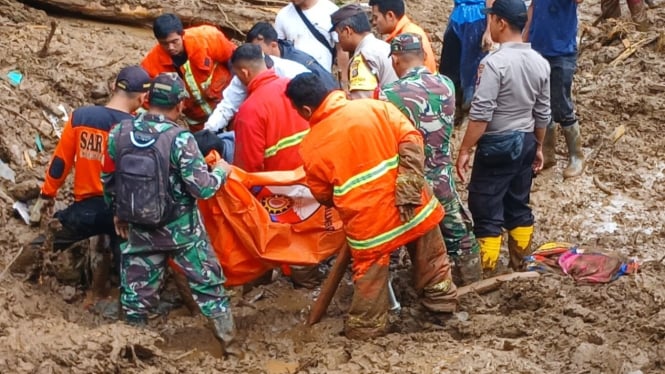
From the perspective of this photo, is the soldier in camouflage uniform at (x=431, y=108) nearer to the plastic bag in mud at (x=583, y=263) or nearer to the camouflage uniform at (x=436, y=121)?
the camouflage uniform at (x=436, y=121)

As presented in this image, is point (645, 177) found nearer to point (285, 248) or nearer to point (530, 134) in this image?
point (530, 134)

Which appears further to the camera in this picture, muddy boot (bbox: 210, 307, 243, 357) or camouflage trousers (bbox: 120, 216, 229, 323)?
muddy boot (bbox: 210, 307, 243, 357)

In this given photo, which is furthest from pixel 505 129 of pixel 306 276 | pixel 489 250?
pixel 306 276

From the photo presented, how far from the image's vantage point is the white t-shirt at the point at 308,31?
7.96m

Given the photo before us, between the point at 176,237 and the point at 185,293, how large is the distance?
36.5 inches

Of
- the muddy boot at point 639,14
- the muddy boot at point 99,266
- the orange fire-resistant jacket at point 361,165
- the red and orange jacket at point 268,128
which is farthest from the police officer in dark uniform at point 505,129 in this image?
the muddy boot at point 639,14

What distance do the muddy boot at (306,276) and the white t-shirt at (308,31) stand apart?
193cm

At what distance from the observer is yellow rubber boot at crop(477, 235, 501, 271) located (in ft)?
23.2

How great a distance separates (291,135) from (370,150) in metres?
1.15

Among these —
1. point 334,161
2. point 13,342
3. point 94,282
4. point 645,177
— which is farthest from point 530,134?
point 13,342

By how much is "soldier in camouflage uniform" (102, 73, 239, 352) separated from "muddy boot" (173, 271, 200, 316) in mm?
443

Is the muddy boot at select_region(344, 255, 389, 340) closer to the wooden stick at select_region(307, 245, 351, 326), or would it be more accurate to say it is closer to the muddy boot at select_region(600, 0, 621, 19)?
the wooden stick at select_region(307, 245, 351, 326)

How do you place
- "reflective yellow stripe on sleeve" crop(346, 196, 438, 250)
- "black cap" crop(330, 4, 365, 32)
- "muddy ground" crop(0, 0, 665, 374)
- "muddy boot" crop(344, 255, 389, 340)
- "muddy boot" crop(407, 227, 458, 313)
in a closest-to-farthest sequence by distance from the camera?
"muddy ground" crop(0, 0, 665, 374) → "reflective yellow stripe on sleeve" crop(346, 196, 438, 250) → "muddy boot" crop(344, 255, 389, 340) → "muddy boot" crop(407, 227, 458, 313) → "black cap" crop(330, 4, 365, 32)

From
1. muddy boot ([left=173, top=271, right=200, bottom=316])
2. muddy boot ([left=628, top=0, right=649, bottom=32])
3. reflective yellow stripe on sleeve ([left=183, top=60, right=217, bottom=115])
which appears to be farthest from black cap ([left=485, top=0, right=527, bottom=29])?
muddy boot ([left=628, top=0, right=649, bottom=32])
